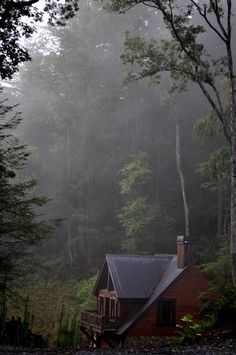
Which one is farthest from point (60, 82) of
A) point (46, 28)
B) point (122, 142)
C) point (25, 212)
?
point (25, 212)

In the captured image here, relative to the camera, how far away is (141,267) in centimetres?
2506

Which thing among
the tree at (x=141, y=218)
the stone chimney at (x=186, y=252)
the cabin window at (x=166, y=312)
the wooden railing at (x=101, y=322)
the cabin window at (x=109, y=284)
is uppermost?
the tree at (x=141, y=218)

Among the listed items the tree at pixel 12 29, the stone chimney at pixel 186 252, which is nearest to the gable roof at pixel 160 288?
the stone chimney at pixel 186 252

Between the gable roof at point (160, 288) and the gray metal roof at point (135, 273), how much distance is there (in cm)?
27

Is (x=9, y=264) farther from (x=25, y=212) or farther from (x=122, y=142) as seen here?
(x=122, y=142)

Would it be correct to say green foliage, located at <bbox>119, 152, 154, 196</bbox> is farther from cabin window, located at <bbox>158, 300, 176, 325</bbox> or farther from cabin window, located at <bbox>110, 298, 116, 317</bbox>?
cabin window, located at <bbox>158, 300, 176, 325</bbox>

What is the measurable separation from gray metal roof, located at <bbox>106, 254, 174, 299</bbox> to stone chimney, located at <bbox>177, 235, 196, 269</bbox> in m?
1.75

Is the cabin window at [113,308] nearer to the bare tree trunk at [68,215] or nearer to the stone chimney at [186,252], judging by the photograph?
the stone chimney at [186,252]

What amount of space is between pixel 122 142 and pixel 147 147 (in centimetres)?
243

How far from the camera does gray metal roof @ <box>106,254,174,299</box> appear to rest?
24.0 metres

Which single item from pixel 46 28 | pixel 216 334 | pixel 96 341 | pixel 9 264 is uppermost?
pixel 46 28

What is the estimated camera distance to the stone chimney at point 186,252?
23.6m

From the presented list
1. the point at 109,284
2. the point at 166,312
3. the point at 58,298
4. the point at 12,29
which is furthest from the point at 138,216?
the point at 12,29

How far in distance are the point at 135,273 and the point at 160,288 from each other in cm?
154
